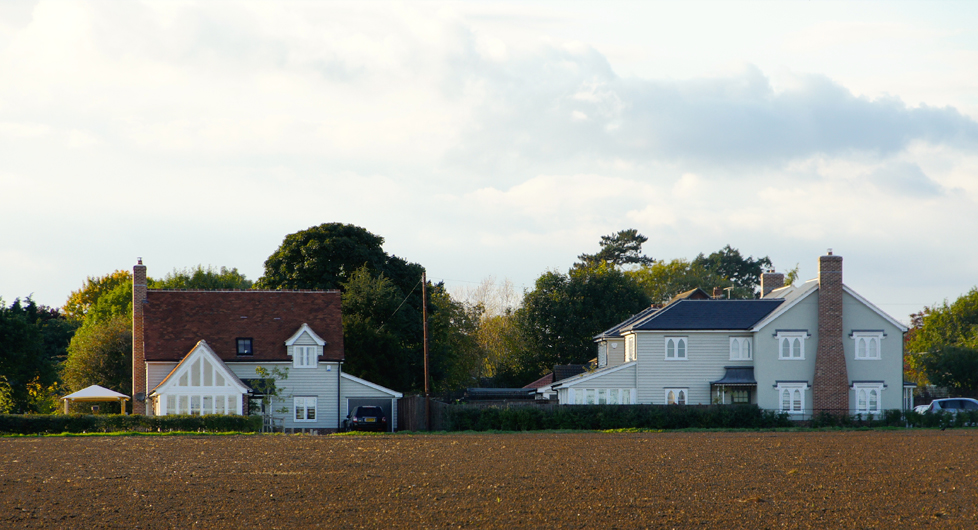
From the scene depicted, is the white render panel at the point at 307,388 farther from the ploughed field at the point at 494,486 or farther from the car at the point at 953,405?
the car at the point at 953,405

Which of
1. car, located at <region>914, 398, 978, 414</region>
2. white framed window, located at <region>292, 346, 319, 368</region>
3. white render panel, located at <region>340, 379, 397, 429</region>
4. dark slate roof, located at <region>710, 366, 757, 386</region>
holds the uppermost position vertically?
white framed window, located at <region>292, 346, 319, 368</region>

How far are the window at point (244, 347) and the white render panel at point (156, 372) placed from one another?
125 inches

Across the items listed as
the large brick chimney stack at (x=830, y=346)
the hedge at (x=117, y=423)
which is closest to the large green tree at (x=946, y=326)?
the large brick chimney stack at (x=830, y=346)

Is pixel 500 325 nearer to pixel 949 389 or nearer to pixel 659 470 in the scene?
pixel 949 389

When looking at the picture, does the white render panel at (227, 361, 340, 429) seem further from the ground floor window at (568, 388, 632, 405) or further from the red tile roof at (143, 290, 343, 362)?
the ground floor window at (568, 388, 632, 405)

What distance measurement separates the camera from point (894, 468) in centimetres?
2178

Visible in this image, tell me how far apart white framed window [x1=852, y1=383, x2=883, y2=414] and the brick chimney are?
40.6 ft

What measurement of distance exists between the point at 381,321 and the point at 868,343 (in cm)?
2677

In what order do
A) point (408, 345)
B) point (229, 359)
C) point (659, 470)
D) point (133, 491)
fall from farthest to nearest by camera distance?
1. point (408, 345)
2. point (229, 359)
3. point (659, 470)
4. point (133, 491)

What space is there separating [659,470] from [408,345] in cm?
4014

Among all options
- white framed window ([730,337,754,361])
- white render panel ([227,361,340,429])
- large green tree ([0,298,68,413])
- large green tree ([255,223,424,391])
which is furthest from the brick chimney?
large green tree ([0,298,68,413])

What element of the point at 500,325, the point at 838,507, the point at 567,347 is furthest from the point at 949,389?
the point at 838,507

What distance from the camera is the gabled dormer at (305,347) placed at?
48.0m

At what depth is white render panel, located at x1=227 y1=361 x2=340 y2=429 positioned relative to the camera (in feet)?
156
